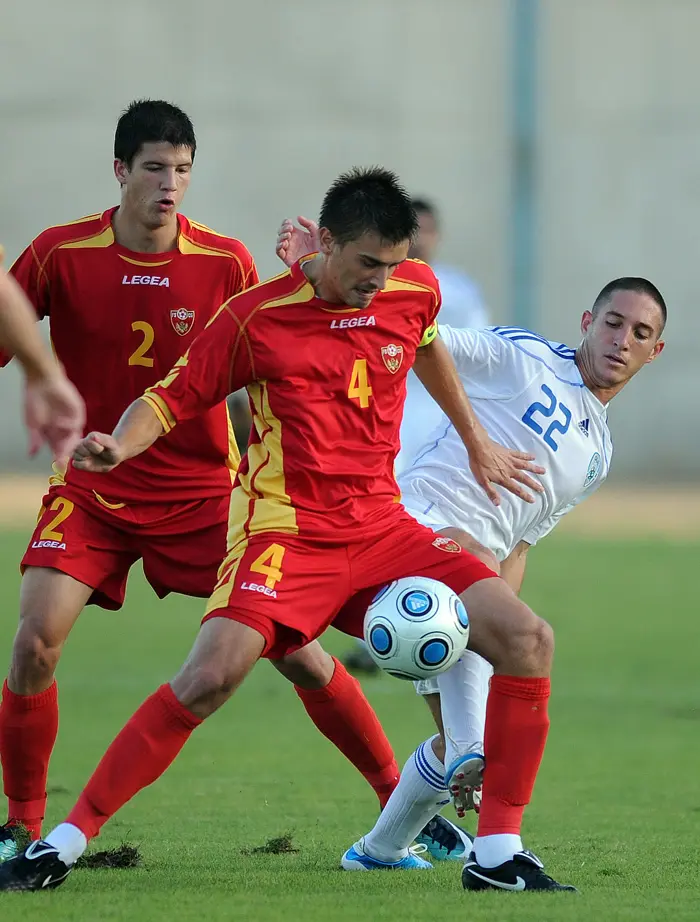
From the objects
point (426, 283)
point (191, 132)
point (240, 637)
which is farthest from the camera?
point (191, 132)

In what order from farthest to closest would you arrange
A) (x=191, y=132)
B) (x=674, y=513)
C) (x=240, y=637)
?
(x=674, y=513), (x=191, y=132), (x=240, y=637)

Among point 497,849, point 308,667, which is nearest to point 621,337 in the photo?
point 308,667

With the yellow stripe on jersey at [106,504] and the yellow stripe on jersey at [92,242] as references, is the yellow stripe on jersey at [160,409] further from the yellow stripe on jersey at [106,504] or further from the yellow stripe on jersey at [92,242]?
the yellow stripe on jersey at [92,242]

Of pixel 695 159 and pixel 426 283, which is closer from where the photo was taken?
pixel 426 283

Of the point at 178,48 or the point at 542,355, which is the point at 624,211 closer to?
the point at 178,48

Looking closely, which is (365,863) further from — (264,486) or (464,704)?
(264,486)

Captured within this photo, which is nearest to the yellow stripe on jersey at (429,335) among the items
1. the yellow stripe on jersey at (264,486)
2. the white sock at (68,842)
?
the yellow stripe on jersey at (264,486)

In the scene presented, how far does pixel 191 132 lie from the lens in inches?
222

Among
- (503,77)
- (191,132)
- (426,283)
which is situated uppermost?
(503,77)

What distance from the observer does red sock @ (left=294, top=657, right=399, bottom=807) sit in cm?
557

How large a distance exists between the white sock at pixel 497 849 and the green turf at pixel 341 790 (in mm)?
123

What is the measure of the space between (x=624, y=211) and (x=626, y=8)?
334 cm

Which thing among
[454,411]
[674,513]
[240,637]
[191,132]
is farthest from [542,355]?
[674,513]

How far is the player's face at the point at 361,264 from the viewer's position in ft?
15.9
